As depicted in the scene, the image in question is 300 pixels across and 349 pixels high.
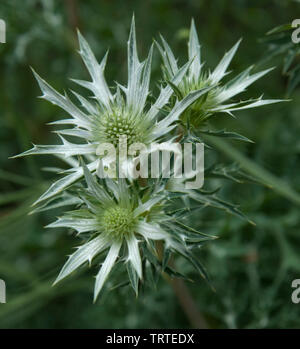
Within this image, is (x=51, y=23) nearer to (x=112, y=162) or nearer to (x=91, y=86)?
(x=91, y=86)

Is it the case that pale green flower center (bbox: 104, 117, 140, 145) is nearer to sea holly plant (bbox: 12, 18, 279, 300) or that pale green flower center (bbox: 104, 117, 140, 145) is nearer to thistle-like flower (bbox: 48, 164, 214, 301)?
sea holly plant (bbox: 12, 18, 279, 300)

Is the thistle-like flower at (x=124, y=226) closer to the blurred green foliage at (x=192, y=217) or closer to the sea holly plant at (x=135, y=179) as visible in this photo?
the sea holly plant at (x=135, y=179)

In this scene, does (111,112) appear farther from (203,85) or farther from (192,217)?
(192,217)

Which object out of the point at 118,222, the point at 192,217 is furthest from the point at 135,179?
the point at 192,217

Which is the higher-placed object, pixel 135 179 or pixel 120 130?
pixel 120 130

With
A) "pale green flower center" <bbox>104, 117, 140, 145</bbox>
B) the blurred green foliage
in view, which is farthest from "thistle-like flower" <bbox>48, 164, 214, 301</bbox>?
the blurred green foliage

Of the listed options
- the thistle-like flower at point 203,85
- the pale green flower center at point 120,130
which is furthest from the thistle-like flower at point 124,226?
the thistle-like flower at point 203,85
